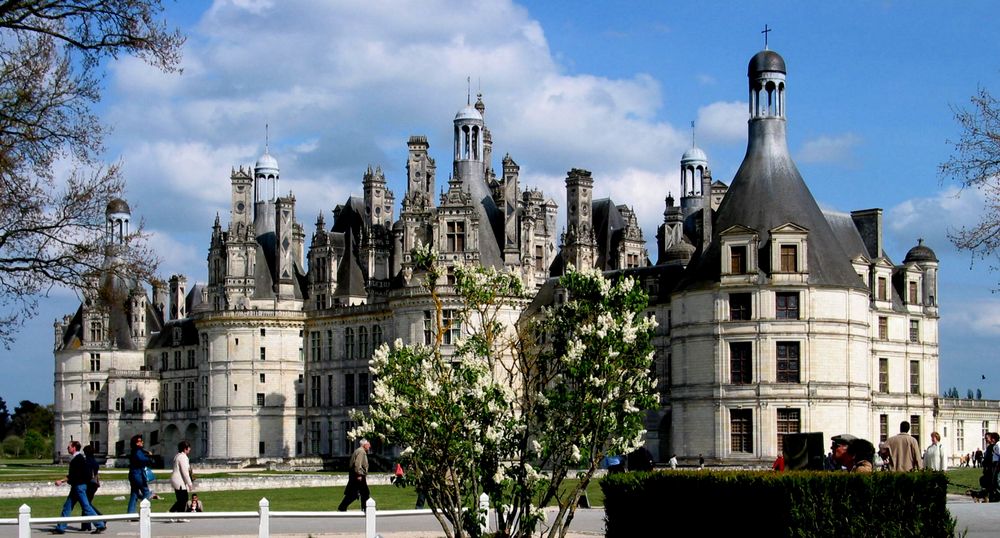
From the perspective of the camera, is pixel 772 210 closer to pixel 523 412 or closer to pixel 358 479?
pixel 358 479

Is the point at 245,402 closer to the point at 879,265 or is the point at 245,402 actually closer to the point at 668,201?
the point at 668,201

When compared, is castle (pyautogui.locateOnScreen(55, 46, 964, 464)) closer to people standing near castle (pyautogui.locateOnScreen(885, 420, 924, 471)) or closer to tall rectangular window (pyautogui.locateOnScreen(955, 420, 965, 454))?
tall rectangular window (pyautogui.locateOnScreen(955, 420, 965, 454))

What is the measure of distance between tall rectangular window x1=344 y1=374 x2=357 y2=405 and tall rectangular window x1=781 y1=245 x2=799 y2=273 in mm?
33357

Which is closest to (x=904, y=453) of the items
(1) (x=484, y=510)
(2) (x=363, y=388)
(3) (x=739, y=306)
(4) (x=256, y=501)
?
(1) (x=484, y=510)

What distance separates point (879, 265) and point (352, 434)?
144 feet

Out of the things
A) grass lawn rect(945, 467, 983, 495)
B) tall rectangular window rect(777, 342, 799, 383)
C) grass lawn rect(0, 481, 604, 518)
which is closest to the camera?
grass lawn rect(0, 481, 604, 518)

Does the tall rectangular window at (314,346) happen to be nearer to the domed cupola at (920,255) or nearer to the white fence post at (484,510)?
the domed cupola at (920,255)

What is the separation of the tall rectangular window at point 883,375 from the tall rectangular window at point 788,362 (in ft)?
23.3

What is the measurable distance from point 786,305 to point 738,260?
102 inches

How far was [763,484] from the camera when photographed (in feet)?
78.5

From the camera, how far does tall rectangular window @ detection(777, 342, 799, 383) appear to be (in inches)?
2317

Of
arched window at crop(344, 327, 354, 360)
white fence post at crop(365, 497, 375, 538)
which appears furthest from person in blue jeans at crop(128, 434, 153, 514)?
arched window at crop(344, 327, 354, 360)

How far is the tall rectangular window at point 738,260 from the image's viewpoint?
59.0 metres

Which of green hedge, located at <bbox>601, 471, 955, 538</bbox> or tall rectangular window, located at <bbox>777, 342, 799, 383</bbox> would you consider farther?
tall rectangular window, located at <bbox>777, 342, 799, 383</bbox>
